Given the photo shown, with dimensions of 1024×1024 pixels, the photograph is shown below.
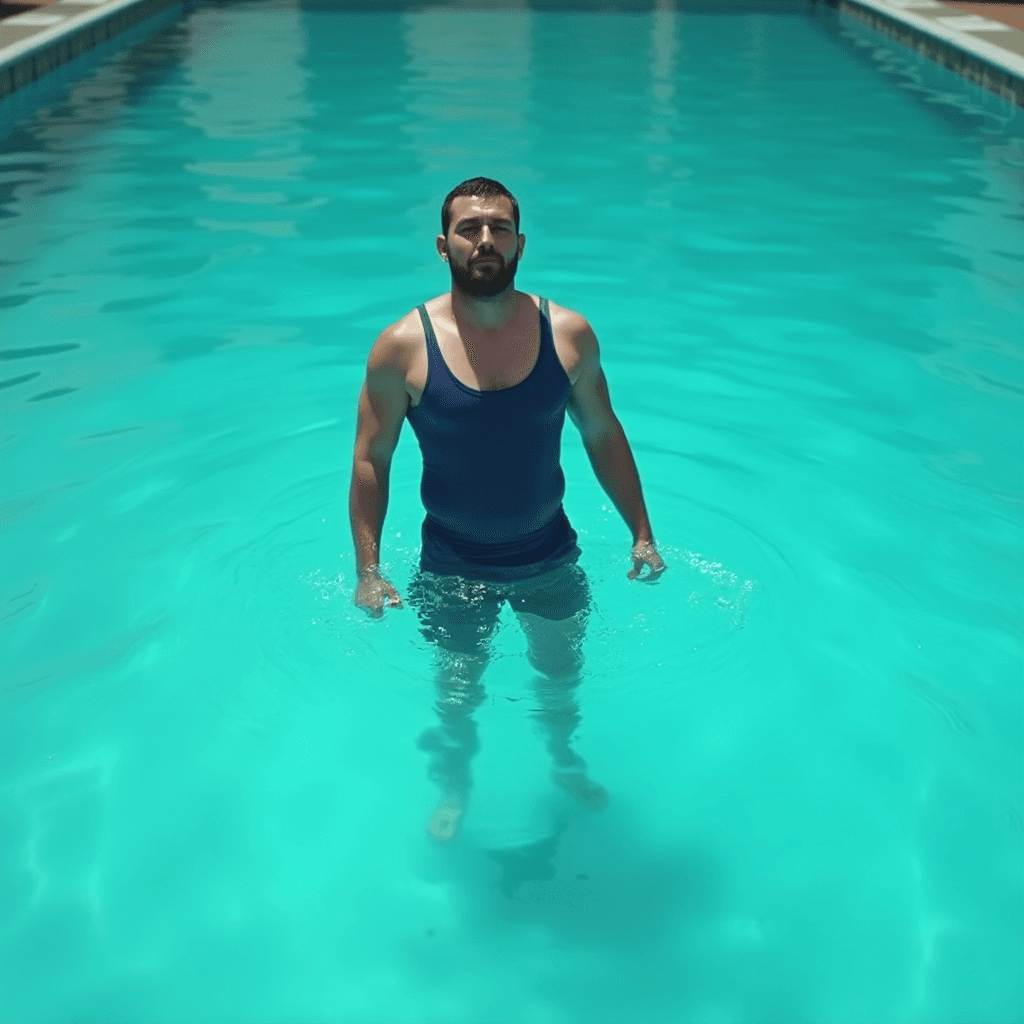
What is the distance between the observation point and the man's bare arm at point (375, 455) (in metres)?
3.16

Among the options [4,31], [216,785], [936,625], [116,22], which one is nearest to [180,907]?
[216,785]

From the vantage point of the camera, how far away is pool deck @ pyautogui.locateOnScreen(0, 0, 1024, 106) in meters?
12.8

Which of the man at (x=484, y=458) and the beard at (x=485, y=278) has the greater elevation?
the beard at (x=485, y=278)

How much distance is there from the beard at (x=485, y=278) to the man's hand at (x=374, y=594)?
0.80m

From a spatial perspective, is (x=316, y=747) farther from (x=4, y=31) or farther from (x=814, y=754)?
(x=4, y=31)

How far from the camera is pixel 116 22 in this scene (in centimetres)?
1644

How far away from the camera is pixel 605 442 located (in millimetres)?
3441

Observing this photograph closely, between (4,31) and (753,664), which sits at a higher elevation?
(4,31)

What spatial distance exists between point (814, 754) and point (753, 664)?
45cm

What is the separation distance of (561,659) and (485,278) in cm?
121

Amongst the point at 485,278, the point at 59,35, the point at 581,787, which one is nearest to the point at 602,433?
the point at 485,278

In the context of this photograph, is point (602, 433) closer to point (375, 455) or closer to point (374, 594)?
point (375, 455)

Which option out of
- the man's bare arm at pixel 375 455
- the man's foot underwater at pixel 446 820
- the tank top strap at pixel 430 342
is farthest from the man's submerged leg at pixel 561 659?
the tank top strap at pixel 430 342

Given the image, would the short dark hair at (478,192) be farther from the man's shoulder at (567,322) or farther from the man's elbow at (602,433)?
the man's elbow at (602,433)
